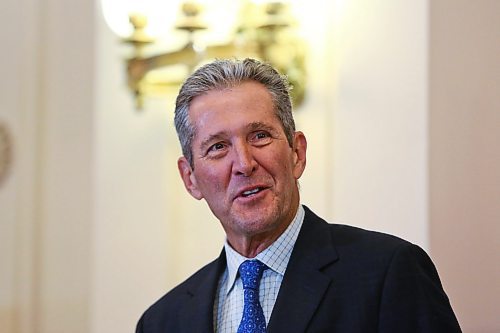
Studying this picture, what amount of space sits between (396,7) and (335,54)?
0.26 meters

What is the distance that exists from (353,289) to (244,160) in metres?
0.32

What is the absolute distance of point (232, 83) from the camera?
2.07 m

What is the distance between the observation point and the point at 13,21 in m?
3.95

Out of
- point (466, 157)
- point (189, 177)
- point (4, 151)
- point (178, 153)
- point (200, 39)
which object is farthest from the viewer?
point (4, 151)

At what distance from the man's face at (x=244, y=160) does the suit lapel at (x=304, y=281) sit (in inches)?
2.6

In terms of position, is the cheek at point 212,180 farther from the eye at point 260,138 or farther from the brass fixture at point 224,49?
the brass fixture at point 224,49

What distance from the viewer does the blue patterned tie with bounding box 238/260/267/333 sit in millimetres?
2006

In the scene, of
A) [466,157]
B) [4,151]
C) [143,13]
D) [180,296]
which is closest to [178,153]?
[143,13]

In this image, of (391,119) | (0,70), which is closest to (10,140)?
(0,70)

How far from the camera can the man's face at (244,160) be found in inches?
78.7

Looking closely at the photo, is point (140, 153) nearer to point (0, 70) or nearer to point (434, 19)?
point (0, 70)

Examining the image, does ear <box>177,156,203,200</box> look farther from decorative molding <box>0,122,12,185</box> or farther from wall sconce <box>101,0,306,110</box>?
decorative molding <box>0,122,12,185</box>

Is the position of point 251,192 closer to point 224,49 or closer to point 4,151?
point 224,49

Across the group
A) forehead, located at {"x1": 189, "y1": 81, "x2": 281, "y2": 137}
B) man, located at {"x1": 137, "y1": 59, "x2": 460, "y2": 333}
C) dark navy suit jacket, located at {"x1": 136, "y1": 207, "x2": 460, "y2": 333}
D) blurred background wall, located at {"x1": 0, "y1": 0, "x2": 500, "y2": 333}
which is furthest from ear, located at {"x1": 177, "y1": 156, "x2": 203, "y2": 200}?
blurred background wall, located at {"x1": 0, "y1": 0, "x2": 500, "y2": 333}
